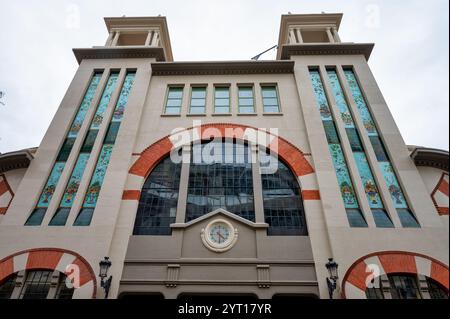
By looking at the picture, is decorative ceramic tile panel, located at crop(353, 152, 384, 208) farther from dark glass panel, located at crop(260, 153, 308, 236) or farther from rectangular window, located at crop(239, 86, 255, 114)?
rectangular window, located at crop(239, 86, 255, 114)

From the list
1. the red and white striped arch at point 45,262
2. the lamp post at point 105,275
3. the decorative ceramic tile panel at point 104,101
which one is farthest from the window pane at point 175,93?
the lamp post at point 105,275

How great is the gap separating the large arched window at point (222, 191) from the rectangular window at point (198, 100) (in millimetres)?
2437

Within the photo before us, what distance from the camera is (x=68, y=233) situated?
1007cm

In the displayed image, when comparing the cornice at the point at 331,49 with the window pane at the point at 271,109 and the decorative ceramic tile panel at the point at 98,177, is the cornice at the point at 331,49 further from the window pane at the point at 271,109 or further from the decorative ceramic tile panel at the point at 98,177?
the decorative ceramic tile panel at the point at 98,177

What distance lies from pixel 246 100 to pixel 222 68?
8.56 ft

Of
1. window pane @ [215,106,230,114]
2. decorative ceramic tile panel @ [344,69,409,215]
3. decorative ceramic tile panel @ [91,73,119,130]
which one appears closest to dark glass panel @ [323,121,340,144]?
decorative ceramic tile panel @ [344,69,409,215]

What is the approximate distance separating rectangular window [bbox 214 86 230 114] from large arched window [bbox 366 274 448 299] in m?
9.98

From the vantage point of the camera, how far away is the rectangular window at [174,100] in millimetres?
14532

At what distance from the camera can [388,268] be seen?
9.05m

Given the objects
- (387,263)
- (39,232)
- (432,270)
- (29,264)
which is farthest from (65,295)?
(432,270)

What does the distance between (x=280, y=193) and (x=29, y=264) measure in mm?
9987

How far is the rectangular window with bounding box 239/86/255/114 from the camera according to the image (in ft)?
47.1

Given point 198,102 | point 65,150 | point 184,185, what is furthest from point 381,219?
point 65,150
